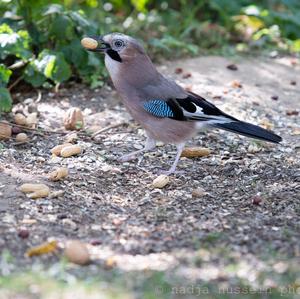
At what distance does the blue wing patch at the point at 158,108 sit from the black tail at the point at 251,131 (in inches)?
13.0

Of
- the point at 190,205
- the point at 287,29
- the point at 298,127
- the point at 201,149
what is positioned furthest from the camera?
the point at 287,29

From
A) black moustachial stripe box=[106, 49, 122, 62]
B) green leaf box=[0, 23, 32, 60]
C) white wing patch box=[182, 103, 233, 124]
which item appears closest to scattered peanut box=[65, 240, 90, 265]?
white wing patch box=[182, 103, 233, 124]

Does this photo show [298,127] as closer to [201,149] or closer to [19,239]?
[201,149]

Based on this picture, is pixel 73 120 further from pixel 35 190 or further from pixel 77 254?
pixel 77 254

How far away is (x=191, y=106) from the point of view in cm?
480

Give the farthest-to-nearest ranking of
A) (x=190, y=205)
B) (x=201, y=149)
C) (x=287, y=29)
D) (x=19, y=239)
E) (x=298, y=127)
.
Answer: (x=287, y=29), (x=298, y=127), (x=201, y=149), (x=190, y=205), (x=19, y=239)

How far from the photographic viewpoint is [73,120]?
17.6 ft

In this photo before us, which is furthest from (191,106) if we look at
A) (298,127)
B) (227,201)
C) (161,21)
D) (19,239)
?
(161,21)

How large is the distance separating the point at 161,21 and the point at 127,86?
3207 mm

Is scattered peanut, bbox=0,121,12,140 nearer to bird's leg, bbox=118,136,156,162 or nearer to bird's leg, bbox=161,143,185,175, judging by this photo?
bird's leg, bbox=118,136,156,162

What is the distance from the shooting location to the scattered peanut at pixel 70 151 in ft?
15.9

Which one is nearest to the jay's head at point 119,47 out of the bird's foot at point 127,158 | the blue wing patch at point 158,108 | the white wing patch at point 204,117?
the blue wing patch at point 158,108

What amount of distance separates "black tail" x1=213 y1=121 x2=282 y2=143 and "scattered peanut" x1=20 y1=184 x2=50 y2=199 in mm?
1288

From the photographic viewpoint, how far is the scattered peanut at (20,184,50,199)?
411cm
